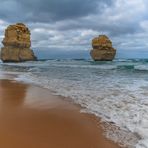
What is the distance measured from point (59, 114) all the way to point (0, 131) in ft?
6.53

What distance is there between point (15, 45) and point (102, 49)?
814 inches

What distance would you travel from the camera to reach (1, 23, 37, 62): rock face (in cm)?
5962

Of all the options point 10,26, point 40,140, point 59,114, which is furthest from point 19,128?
point 10,26

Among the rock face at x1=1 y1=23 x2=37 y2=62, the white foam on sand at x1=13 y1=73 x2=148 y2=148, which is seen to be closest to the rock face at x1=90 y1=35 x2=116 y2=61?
the rock face at x1=1 y1=23 x2=37 y2=62

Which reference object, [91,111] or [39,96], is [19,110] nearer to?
[91,111]

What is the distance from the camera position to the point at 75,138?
4.74 metres

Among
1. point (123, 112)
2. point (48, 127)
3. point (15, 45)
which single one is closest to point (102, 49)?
point (15, 45)

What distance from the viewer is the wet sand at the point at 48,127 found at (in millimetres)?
4453

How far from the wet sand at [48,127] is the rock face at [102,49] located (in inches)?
2112

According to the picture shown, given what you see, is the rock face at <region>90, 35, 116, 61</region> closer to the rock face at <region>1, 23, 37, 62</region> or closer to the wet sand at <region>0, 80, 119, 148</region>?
the rock face at <region>1, 23, 37, 62</region>

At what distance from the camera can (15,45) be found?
59875 mm

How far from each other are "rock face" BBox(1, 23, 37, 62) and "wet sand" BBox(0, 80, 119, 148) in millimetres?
53583

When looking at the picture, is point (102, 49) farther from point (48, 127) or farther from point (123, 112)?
point (48, 127)

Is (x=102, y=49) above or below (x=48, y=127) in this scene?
above
